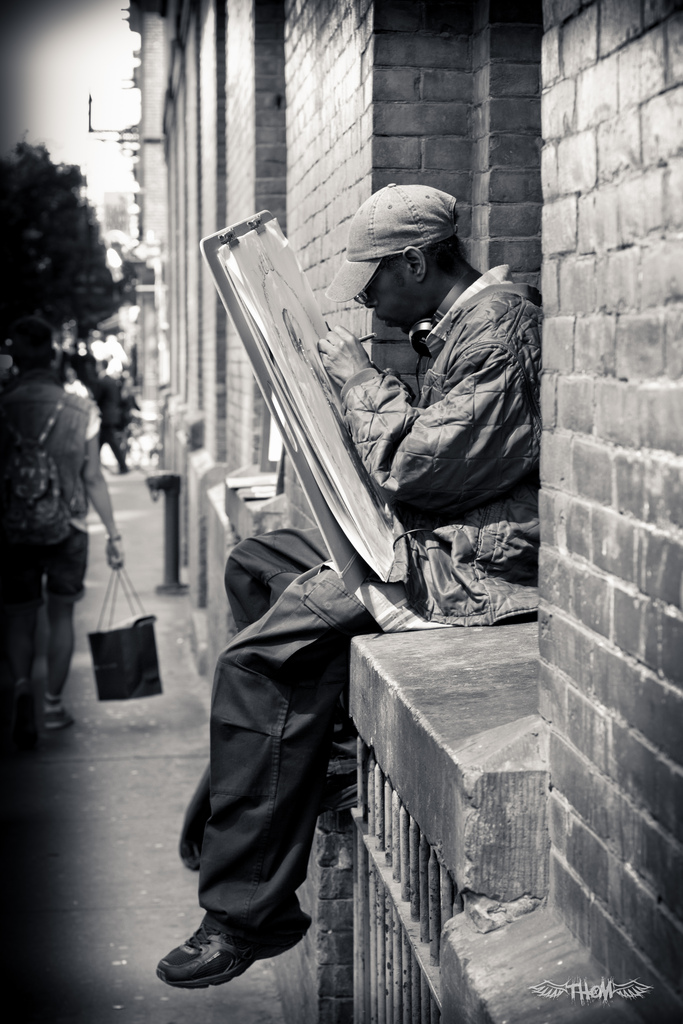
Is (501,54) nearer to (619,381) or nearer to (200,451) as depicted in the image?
(619,381)

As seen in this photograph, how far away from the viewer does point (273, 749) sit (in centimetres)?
294

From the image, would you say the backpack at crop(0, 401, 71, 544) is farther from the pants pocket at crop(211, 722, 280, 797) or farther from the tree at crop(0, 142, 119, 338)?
the tree at crop(0, 142, 119, 338)

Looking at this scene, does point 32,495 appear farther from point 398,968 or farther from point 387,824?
point 398,968

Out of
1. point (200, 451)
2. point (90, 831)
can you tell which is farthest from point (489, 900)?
point (200, 451)

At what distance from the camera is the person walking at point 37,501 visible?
6332mm

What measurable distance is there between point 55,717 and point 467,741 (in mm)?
5126

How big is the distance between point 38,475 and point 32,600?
673 mm

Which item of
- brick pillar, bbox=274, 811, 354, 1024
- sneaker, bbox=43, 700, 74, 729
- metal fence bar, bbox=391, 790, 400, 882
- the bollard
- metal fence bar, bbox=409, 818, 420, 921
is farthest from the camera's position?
the bollard

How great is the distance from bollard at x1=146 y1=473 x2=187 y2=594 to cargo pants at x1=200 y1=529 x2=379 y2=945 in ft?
21.9

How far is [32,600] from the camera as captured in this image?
6.56 m

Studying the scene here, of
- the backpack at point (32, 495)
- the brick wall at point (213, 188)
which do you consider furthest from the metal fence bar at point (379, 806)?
the brick wall at point (213, 188)

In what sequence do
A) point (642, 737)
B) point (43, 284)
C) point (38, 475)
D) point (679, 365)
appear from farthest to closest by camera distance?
point (43, 284) < point (38, 475) < point (642, 737) < point (679, 365)

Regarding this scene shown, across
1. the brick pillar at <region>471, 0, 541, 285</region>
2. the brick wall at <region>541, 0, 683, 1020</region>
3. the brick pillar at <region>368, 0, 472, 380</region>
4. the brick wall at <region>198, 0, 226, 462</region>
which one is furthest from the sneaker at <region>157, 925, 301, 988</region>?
the brick wall at <region>198, 0, 226, 462</region>

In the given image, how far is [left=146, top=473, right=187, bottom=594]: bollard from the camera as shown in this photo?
970 centimetres
